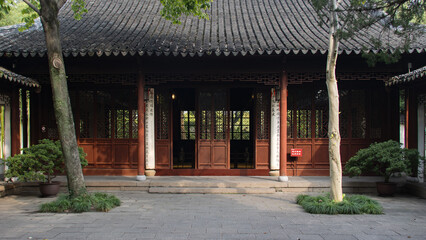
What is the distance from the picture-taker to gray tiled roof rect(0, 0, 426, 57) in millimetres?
7289

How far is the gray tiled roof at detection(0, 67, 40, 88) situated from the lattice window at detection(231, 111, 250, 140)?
6.09m

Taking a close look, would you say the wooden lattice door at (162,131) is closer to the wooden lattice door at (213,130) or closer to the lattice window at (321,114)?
the wooden lattice door at (213,130)

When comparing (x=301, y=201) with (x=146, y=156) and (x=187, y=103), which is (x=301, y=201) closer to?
(x=146, y=156)

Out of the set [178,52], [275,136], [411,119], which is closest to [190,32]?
[178,52]

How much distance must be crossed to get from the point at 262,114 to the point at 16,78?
255 inches

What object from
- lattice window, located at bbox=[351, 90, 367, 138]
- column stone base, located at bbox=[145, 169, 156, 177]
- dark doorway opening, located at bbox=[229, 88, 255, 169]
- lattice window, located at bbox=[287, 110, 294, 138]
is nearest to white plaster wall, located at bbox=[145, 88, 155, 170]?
column stone base, located at bbox=[145, 169, 156, 177]

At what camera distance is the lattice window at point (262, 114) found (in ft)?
29.9

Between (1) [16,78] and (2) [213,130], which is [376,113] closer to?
(2) [213,130]

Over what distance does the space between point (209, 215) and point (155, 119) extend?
4.28 meters

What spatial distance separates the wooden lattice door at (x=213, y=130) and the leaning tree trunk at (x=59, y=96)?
3.87 metres

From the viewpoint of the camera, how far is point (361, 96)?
905 centimetres

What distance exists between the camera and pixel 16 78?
23.7 ft

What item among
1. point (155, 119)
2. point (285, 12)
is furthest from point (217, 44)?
point (285, 12)

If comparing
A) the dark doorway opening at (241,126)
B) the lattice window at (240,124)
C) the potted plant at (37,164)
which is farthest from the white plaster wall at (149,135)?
the lattice window at (240,124)
